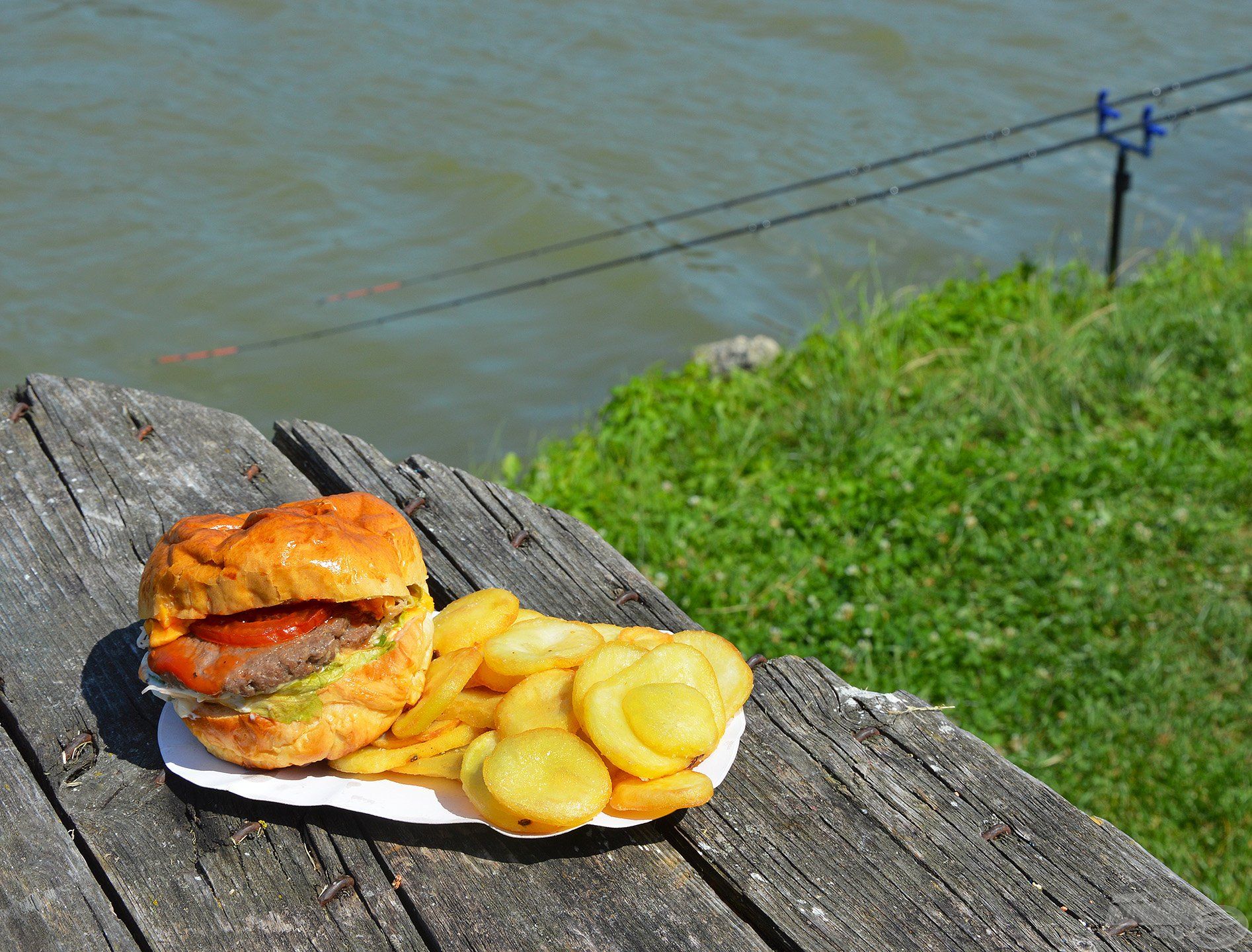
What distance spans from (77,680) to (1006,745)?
302 centimetres

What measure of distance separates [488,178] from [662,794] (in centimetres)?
877

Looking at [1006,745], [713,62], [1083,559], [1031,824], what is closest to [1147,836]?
[1006,745]

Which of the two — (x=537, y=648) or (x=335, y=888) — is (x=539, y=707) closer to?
(x=537, y=648)

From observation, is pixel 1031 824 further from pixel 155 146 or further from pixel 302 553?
pixel 155 146

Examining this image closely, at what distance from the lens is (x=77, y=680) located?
1.92m

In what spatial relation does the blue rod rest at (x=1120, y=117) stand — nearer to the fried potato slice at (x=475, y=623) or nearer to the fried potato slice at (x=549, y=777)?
the fried potato slice at (x=475, y=623)

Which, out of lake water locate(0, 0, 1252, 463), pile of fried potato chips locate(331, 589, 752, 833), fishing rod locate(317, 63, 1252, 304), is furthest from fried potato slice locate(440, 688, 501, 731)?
lake water locate(0, 0, 1252, 463)

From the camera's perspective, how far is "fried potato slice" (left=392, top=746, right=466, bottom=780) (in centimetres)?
163

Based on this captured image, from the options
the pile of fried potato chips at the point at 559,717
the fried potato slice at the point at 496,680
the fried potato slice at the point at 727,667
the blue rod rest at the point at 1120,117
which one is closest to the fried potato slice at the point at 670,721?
the pile of fried potato chips at the point at 559,717

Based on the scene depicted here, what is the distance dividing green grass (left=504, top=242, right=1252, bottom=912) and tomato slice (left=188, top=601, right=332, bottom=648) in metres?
2.70

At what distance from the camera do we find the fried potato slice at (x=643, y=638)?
5.79 ft

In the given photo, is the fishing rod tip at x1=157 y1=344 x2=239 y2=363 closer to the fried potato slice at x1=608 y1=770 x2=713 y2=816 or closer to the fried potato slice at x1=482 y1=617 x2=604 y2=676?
the fried potato slice at x1=482 y1=617 x2=604 y2=676

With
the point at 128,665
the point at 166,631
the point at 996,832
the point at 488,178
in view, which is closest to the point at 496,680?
the point at 166,631

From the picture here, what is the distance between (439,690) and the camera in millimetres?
1721
